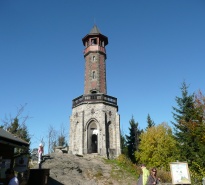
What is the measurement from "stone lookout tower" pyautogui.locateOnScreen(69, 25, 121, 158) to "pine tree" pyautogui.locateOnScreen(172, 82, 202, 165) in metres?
7.35

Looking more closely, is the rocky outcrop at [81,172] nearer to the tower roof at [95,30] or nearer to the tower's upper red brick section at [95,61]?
the tower's upper red brick section at [95,61]

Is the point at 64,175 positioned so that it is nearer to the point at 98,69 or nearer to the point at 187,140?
the point at 187,140

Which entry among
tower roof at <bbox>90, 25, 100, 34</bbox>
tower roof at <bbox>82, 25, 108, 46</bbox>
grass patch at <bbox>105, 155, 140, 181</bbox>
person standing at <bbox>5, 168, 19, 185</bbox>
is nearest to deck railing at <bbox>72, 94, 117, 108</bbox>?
grass patch at <bbox>105, 155, 140, 181</bbox>

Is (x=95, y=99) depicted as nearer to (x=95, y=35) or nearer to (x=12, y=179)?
(x=95, y=35)

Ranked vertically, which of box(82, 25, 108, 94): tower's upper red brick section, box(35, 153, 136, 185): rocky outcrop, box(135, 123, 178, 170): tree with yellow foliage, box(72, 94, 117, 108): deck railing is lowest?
box(35, 153, 136, 185): rocky outcrop

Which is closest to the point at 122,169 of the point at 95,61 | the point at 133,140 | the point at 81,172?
the point at 81,172

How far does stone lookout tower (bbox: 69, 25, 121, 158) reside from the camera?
26034 millimetres

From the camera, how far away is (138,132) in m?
41.9

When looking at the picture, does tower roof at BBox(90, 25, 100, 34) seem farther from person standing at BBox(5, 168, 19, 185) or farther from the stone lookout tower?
person standing at BBox(5, 168, 19, 185)

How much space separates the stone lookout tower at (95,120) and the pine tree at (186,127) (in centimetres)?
735

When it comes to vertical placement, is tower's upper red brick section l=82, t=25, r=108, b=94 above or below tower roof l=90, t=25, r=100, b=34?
below

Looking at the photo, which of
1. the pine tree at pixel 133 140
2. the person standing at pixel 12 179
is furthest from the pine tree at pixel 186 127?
the person standing at pixel 12 179

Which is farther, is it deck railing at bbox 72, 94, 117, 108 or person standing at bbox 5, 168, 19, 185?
deck railing at bbox 72, 94, 117, 108

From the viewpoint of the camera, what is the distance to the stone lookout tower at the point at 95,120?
85.4 ft
